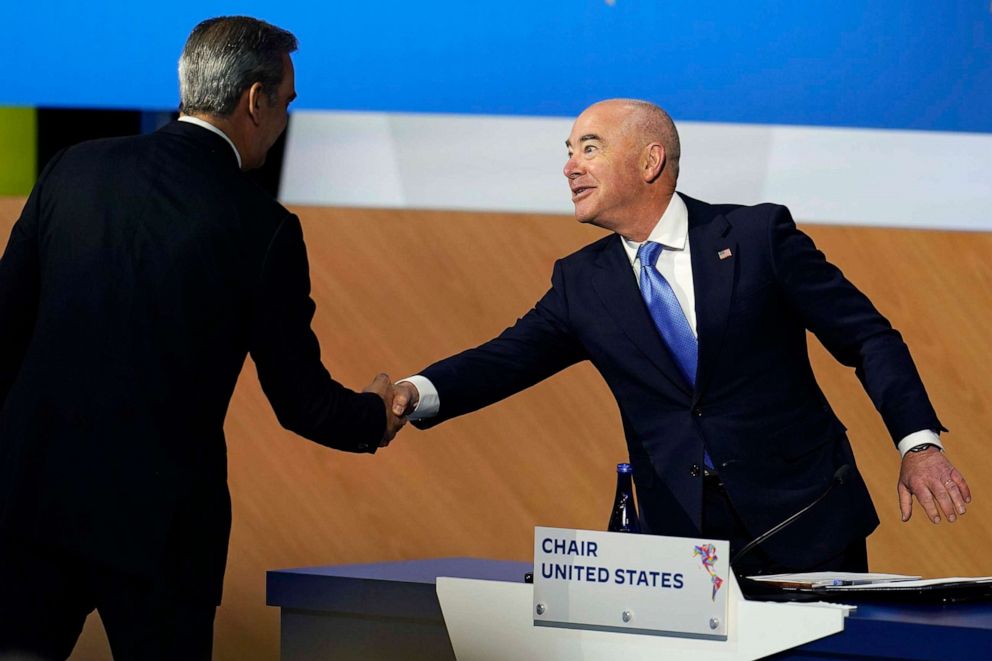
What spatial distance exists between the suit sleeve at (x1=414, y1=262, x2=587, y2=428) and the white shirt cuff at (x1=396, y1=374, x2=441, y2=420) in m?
0.01

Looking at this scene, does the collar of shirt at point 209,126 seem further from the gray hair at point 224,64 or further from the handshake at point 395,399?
the handshake at point 395,399

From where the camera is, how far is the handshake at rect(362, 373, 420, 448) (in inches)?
93.4

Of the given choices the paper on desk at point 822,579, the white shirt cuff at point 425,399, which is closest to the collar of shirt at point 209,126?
the white shirt cuff at point 425,399

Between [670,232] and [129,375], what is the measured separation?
1.01 m

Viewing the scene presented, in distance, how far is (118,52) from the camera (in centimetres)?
363

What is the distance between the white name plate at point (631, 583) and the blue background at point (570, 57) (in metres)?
1.77

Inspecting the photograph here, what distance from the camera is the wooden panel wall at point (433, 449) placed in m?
3.43

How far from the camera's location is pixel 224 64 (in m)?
1.92

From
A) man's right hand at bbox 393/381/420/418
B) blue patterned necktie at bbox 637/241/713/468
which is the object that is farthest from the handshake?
blue patterned necktie at bbox 637/241/713/468

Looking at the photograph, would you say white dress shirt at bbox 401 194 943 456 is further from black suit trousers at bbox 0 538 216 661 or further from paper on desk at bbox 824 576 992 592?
black suit trousers at bbox 0 538 216 661

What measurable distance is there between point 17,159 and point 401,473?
→ 1.30m

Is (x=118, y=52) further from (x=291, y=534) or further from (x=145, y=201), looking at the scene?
(x=145, y=201)

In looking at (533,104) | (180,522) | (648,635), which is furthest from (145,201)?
(533,104)

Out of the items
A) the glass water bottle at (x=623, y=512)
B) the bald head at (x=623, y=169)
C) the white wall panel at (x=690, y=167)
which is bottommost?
the glass water bottle at (x=623, y=512)
